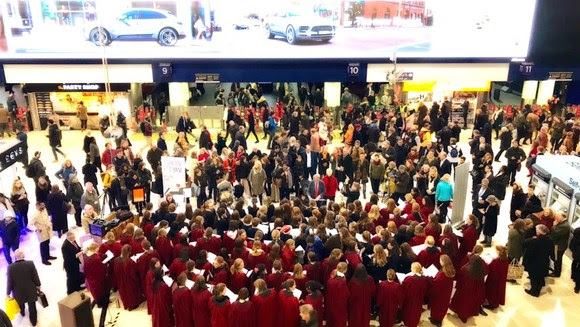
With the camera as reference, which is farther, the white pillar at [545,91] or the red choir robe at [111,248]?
the white pillar at [545,91]

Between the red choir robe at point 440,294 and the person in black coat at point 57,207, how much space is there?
755 centimetres

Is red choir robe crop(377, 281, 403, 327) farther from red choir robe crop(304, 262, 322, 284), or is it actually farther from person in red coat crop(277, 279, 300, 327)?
person in red coat crop(277, 279, 300, 327)

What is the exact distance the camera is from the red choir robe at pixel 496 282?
8898 mm

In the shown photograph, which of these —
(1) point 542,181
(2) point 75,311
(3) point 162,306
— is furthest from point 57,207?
(1) point 542,181

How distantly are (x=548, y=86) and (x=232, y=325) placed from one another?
17811mm

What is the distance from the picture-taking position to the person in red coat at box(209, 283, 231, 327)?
7680mm

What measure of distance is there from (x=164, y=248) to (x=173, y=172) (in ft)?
11.6

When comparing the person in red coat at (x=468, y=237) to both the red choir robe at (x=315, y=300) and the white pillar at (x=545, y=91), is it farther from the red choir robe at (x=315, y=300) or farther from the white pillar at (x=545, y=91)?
the white pillar at (x=545, y=91)

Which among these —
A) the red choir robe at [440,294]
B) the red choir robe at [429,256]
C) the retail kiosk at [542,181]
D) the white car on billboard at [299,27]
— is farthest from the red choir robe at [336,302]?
the white car on billboard at [299,27]

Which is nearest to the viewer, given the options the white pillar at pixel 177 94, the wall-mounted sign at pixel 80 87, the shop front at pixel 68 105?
the wall-mounted sign at pixel 80 87

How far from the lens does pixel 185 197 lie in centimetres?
1251

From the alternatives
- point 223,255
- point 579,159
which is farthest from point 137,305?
point 579,159

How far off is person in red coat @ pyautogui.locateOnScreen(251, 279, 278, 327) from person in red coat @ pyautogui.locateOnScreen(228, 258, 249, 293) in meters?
0.57

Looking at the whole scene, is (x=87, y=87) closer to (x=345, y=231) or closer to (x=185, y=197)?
(x=185, y=197)
